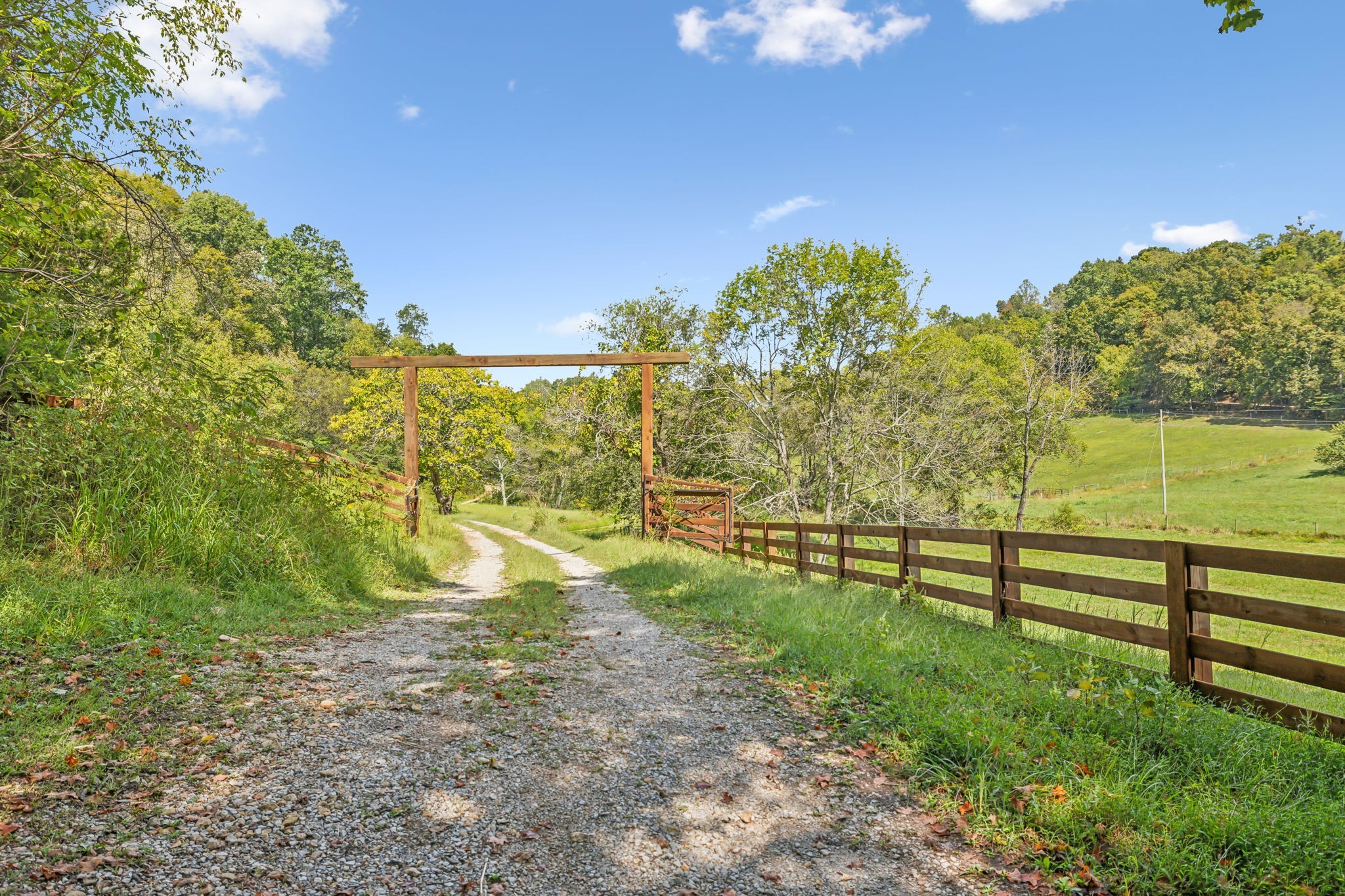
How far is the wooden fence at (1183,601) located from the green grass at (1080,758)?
289 millimetres

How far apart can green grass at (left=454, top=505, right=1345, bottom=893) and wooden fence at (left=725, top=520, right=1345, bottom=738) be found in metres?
0.29

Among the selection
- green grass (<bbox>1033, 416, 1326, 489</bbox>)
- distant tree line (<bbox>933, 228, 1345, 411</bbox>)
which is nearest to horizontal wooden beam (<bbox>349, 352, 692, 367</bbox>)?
distant tree line (<bbox>933, 228, 1345, 411</bbox>)

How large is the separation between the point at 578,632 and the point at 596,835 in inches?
165

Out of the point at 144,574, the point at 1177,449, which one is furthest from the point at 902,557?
the point at 1177,449

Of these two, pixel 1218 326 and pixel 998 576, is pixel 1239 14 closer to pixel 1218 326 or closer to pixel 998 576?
pixel 998 576

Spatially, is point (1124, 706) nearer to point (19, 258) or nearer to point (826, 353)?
point (19, 258)

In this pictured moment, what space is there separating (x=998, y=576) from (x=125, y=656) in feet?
23.4

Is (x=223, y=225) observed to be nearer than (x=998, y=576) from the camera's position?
No

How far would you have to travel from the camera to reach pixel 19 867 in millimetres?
2396

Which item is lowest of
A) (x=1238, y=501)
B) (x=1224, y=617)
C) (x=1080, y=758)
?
(x=1238, y=501)

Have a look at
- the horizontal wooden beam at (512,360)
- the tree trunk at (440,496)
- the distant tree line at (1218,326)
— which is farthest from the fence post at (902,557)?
the distant tree line at (1218,326)

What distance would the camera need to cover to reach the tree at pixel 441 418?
93.8 ft

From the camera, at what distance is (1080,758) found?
11.4ft

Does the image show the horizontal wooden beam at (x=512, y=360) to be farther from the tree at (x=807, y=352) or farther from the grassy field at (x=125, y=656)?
the grassy field at (x=125, y=656)
